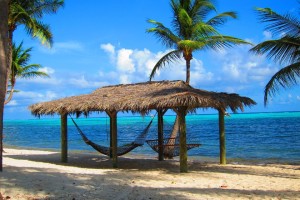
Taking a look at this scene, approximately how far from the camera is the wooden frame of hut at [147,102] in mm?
7040

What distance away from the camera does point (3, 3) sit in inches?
187

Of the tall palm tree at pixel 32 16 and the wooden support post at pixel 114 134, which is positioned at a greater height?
the tall palm tree at pixel 32 16

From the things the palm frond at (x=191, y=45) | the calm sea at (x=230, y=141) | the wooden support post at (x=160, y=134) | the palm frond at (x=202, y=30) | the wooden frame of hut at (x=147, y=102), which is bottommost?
the calm sea at (x=230, y=141)

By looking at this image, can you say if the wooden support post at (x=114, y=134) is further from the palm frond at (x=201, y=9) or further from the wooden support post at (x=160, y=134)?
the palm frond at (x=201, y=9)

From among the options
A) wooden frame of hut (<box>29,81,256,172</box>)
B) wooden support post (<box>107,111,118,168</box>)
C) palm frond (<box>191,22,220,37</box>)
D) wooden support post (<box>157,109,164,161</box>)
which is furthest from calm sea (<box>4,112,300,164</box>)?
palm frond (<box>191,22,220,37</box>)

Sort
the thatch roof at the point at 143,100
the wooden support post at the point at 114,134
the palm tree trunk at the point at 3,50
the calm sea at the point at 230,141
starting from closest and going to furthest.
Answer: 1. the palm tree trunk at the point at 3,50
2. the thatch roof at the point at 143,100
3. the wooden support post at the point at 114,134
4. the calm sea at the point at 230,141

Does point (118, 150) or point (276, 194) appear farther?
point (118, 150)

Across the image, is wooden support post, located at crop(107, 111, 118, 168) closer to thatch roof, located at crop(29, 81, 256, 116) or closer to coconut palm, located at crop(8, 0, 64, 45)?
thatch roof, located at crop(29, 81, 256, 116)

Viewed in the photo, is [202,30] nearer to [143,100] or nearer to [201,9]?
[201,9]

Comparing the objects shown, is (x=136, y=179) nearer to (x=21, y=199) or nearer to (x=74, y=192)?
(x=74, y=192)


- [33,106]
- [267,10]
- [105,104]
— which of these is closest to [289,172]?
[267,10]

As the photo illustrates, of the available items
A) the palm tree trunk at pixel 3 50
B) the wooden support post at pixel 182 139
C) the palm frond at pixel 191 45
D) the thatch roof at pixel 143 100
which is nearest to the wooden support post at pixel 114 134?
the thatch roof at pixel 143 100

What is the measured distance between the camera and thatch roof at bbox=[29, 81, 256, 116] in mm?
6969

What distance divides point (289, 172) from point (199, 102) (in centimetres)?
257
